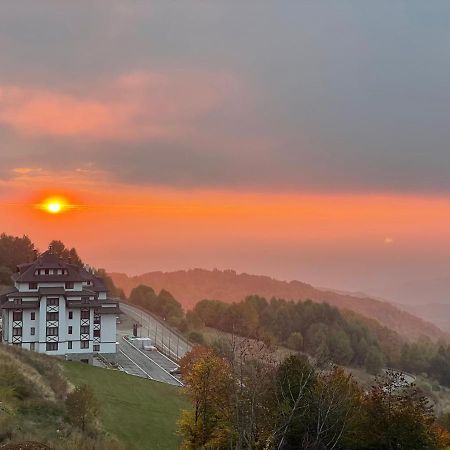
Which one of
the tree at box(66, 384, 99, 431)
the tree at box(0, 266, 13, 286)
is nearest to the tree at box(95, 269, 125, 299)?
the tree at box(0, 266, 13, 286)

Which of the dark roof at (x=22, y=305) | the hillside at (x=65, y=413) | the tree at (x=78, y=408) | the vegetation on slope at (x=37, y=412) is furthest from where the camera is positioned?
the dark roof at (x=22, y=305)

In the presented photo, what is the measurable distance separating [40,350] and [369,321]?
133 metres

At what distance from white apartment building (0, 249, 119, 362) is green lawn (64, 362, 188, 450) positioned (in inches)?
Result: 200

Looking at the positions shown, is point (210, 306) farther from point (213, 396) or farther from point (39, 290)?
point (213, 396)

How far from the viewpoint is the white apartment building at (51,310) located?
5681 cm

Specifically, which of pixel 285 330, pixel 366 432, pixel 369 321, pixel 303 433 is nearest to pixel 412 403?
pixel 366 432

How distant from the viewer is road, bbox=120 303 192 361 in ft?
272

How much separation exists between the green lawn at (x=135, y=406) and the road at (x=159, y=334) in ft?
77.8

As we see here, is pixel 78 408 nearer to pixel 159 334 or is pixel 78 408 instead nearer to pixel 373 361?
pixel 159 334

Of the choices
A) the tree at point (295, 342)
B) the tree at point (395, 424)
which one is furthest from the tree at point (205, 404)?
the tree at point (295, 342)

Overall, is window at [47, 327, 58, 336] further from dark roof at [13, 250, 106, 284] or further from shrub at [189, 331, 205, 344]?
shrub at [189, 331, 205, 344]

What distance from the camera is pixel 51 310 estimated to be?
5750 cm

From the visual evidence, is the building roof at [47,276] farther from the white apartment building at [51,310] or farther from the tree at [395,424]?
the tree at [395,424]

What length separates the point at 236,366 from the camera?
18812 mm
